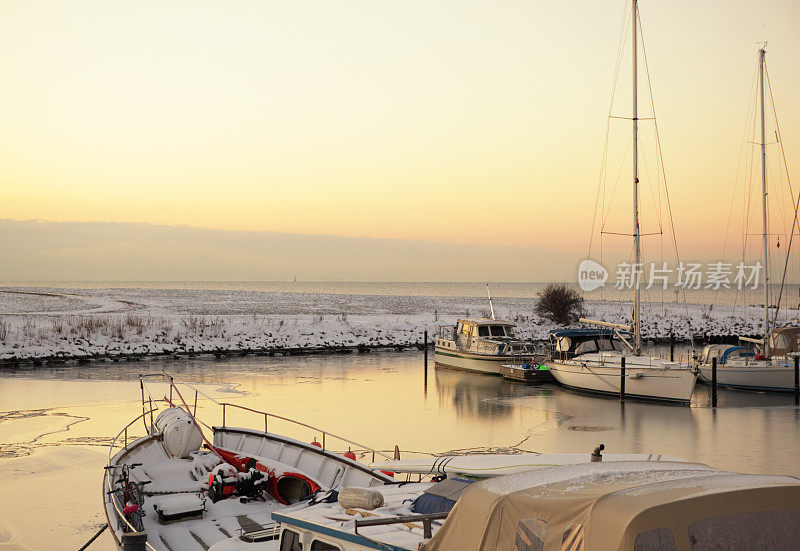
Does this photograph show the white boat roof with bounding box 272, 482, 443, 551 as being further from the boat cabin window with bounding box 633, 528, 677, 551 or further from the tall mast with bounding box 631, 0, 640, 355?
the tall mast with bounding box 631, 0, 640, 355

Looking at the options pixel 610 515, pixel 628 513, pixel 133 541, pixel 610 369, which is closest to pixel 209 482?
pixel 133 541

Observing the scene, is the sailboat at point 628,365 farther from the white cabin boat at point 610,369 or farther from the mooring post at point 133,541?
the mooring post at point 133,541

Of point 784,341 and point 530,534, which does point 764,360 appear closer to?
point 784,341

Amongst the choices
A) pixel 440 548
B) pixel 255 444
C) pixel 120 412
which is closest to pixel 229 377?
pixel 120 412

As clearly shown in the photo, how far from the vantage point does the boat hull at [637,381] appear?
26484mm

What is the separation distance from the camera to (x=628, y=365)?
27891mm

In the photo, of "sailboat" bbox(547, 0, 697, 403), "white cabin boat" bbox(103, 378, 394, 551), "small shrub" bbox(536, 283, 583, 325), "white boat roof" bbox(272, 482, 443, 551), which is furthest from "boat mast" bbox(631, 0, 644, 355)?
"small shrub" bbox(536, 283, 583, 325)

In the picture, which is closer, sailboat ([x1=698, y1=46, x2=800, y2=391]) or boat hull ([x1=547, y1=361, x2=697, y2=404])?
boat hull ([x1=547, y1=361, x2=697, y2=404])

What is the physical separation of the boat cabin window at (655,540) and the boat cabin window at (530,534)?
703 mm

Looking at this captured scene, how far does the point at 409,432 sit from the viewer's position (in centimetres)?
2036

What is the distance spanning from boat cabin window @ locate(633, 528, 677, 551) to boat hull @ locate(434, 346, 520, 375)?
31160 mm

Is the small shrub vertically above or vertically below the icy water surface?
above

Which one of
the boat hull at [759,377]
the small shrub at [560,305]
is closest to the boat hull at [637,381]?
the boat hull at [759,377]

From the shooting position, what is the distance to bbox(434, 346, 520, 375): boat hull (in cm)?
3559
